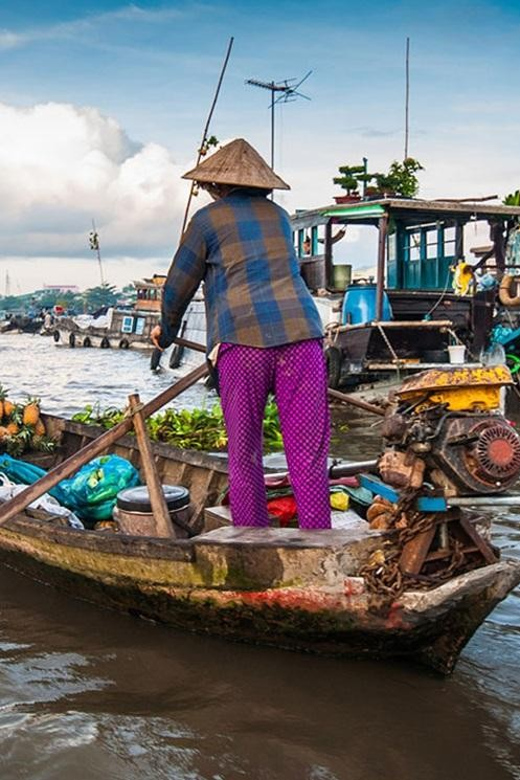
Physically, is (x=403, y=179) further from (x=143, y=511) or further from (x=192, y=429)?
(x=143, y=511)

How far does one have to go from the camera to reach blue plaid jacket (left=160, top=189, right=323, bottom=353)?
3273 millimetres

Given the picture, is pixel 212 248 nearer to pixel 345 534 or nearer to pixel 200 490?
pixel 345 534

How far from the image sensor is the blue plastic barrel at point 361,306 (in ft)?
37.2

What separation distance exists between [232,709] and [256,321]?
1510 millimetres

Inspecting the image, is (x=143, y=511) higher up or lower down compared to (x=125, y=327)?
lower down

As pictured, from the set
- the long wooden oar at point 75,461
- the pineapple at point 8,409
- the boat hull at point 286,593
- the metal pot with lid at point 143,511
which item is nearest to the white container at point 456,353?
the pineapple at point 8,409

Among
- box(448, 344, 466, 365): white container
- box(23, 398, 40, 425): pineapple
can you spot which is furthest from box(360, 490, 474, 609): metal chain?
box(448, 344, 466, 365): white container

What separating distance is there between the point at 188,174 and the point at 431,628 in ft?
6.92

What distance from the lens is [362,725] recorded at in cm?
279

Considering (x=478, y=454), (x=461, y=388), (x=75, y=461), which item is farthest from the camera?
(x=75, y=461)

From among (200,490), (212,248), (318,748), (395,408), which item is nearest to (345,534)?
(395,408)

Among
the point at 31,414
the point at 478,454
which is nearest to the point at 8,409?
the point at 31,414

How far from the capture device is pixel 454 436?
2.72m

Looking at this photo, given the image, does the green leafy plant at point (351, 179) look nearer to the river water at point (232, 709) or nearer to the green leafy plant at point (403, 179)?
the green leafy plant at point (403, 179)
